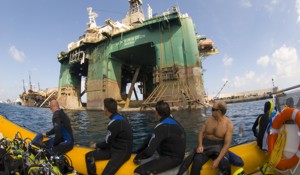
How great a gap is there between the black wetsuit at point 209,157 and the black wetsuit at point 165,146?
0.99 feet

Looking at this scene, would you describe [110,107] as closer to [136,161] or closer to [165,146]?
[136,161]

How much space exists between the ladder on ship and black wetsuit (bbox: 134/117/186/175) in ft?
75.2

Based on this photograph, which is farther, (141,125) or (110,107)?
(141,125)

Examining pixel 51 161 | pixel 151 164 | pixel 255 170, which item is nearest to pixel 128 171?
pixel 151 164

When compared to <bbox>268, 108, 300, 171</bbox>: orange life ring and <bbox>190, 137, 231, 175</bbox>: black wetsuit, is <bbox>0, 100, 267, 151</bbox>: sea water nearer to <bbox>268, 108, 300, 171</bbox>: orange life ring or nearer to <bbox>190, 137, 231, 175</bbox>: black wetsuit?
<bbox>190, 137, 231, 175</bbox>: black wetsuit

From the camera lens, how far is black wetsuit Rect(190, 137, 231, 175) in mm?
4250

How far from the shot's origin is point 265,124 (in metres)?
5.60

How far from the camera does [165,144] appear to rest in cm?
431

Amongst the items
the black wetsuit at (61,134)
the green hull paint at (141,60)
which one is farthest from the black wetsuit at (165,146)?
the green hull paint at (141,60)

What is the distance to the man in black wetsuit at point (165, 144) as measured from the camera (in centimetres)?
418

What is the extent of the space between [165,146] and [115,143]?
1136 millimetres

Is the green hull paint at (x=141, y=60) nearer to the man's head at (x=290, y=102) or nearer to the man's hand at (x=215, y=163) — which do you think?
the man's head at (x=290, y=102)

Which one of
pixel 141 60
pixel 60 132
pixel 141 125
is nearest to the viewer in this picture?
pixel 60 132

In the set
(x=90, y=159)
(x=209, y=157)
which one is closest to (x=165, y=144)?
(x=209, y=157)
